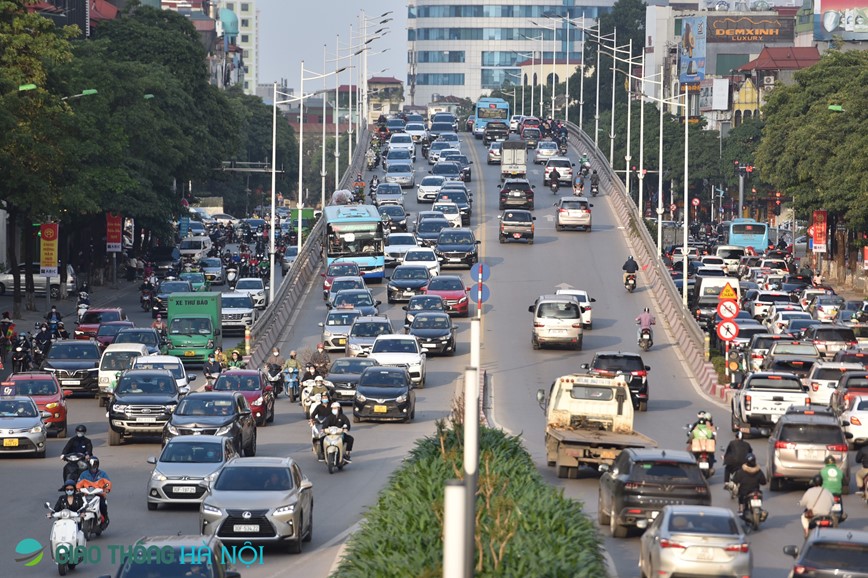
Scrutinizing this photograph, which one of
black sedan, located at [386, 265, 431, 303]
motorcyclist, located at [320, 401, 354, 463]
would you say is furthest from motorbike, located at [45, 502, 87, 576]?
black sedan, located at [386, 265, 431, 303]

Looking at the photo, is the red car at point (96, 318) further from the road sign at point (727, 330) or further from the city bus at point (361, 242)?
the road sign at point (727, 330)

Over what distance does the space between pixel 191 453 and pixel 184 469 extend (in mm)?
546

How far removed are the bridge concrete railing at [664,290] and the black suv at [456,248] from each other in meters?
7.37

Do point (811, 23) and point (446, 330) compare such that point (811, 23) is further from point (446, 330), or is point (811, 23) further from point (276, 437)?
point (276, 437)

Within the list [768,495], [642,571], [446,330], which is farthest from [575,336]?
[642,571]

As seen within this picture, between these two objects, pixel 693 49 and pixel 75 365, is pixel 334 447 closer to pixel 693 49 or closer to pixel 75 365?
pixel 75 365

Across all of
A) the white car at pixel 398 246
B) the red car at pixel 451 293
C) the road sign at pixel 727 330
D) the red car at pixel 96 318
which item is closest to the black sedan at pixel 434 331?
the red car at pixel 451 293

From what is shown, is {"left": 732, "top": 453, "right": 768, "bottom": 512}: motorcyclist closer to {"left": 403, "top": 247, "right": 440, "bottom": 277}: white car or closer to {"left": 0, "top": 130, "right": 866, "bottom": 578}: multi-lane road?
{"left": 0, "top": 130, "right": 866, "bottom": 578}: multi-lane road

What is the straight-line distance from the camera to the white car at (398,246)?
75.7 meters

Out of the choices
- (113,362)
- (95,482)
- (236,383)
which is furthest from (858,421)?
(113,362)

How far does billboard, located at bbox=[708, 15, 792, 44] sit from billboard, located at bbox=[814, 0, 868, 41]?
39375 mm

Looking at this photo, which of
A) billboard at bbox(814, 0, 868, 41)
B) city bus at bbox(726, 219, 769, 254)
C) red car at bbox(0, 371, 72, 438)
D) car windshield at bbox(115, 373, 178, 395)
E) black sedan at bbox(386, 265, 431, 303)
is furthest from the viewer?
billboard at bbox(814, 0, 868, 41)

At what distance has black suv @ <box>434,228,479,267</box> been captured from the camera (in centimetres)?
7288

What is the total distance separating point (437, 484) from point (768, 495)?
11807 mm
